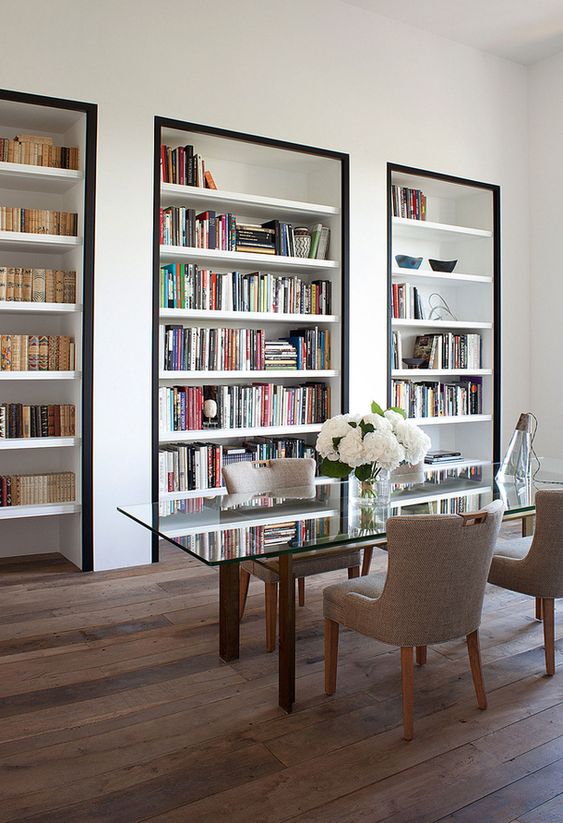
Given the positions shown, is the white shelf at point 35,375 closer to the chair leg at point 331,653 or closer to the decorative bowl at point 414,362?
the chair leg at point 331,653

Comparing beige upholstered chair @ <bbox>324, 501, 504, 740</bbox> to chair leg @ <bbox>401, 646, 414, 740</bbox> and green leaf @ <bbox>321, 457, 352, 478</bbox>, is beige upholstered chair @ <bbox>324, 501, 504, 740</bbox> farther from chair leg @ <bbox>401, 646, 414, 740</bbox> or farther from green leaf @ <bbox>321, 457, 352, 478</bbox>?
green leaf @ <bbox>321, 457, 352, 478</bbox>

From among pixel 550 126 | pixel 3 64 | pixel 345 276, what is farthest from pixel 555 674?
pixel 550 126

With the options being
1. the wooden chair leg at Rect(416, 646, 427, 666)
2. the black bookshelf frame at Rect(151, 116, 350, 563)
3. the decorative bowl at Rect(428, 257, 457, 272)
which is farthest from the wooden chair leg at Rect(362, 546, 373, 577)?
the decorative bowl at Rect(428, 257, 457, 272)

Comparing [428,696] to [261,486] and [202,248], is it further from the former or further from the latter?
[202,248]

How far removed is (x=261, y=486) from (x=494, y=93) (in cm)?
437

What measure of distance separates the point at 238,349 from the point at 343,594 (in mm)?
2676

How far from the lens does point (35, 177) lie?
428cm

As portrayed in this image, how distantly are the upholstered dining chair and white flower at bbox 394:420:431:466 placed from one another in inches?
18.7

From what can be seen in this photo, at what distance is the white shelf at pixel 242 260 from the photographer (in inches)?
188

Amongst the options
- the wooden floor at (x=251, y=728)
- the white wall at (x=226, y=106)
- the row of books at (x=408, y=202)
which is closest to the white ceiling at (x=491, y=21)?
the white wall at (x=226, y=106)

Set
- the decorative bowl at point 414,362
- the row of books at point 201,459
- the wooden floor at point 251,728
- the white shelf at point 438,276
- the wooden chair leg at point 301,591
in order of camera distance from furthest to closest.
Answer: the decorative bowl at point 414,362 < the white shelf at point 438,276 < the row of books at point 201,459 < the wooden chair leg at point 301,591 < the wooden floor at point 251,728

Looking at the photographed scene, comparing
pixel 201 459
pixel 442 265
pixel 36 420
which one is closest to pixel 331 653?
pixel 201 459

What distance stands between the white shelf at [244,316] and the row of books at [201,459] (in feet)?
2.87

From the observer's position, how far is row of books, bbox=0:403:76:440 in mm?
4299
